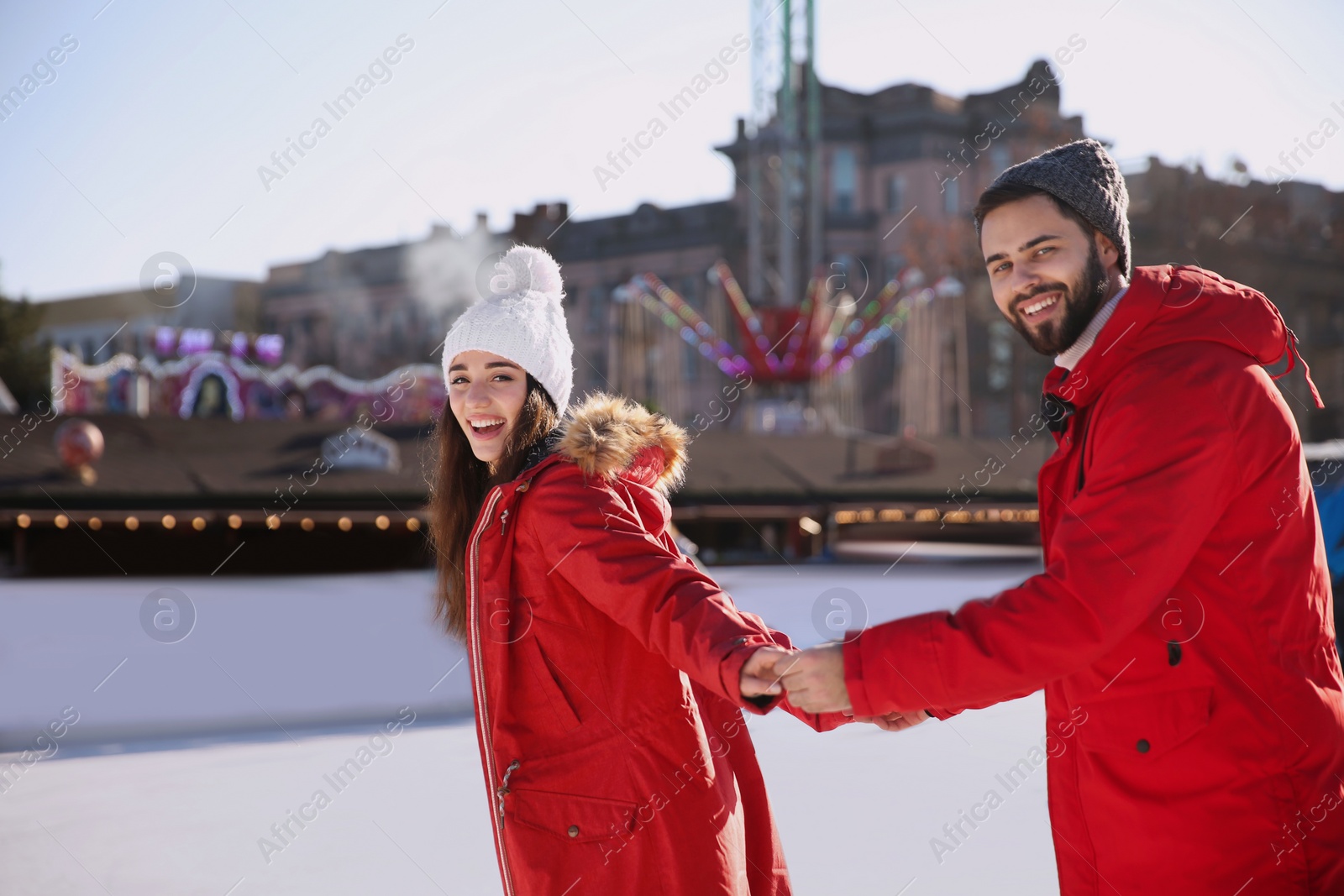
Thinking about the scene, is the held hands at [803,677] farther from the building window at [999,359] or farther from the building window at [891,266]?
the building window at [891,266]

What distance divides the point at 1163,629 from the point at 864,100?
134 feet

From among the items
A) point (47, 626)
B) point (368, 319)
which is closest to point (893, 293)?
point (47, 626)

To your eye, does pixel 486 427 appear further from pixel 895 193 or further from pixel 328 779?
pixel 895 193

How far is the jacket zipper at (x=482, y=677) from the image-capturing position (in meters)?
1.99

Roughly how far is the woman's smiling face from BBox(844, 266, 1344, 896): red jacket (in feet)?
3.25

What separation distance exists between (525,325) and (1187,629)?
1.40 metres

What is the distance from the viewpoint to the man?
156cm

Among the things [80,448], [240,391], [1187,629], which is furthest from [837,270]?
[1187,629]

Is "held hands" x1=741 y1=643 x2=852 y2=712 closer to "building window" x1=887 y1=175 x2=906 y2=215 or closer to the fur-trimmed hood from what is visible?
the fur-trimmed hood

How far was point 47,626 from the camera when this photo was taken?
28.3 ft

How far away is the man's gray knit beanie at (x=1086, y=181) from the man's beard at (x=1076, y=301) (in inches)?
2.2

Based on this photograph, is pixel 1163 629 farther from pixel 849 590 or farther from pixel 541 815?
pixel 849 590

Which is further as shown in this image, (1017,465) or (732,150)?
(732,150)

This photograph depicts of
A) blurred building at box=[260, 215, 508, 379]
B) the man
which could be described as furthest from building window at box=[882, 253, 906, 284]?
the man
